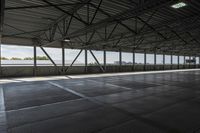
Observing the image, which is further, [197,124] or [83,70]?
[83,70]

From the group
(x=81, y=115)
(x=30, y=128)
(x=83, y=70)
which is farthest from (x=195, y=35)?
(x=30, y=128)

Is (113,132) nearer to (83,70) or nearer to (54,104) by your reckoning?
(54,104)

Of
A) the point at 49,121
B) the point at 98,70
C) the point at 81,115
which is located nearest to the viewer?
the point at 49,121

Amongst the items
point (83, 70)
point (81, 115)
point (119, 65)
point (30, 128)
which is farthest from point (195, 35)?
point (30, 128)

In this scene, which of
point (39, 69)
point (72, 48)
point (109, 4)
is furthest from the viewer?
point (72, 48)

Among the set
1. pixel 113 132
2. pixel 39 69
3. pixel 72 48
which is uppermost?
pixel 72 48

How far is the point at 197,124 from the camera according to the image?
3.12 meters

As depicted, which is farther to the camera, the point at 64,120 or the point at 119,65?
the point at 119,65

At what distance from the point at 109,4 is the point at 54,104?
4.72 meters

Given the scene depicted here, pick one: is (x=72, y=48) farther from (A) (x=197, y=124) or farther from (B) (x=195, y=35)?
(A) (x=197, y=124)

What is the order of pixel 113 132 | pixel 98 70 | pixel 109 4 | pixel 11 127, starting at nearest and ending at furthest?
pixel 113 132 → pixel 11 127 → pixel 109 4 → pixel 98 70

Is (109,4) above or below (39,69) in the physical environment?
above

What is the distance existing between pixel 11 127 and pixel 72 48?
13.8 m

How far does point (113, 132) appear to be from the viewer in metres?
2.80
